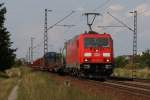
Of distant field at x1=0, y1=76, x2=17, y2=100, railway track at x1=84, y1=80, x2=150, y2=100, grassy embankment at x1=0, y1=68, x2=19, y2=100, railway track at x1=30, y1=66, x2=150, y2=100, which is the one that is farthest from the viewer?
grassy embankment at x1=0, y1=68, x2=19, y2=100

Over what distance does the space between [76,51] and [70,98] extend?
25517 millimetres

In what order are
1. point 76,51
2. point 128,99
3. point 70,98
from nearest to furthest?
point 70,98 < point 128,99 < point 76,51

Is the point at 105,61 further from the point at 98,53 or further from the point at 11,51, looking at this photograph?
the point at 11,51

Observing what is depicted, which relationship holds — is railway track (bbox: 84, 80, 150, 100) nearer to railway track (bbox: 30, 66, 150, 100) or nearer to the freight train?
railway track (bbox: 30, 66, 150, 100)

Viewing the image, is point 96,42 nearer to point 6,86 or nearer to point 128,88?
point 6,86

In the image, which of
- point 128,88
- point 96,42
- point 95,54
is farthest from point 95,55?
point 128,88

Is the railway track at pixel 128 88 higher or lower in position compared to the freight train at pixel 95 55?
lower

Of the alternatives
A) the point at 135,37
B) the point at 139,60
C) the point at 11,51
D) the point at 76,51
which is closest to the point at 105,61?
the point at 76,51

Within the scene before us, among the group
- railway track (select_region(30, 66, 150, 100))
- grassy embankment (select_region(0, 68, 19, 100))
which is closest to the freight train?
railway track (select_region(30, 66, 150, 100))

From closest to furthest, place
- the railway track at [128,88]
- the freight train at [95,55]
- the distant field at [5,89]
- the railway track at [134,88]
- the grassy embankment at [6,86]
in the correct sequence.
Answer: the railway track at [128,88] < the railway track at [134,88] < the distant field at [5,89] < the grassy embankment at [6,86] < the freight train at [95,55]

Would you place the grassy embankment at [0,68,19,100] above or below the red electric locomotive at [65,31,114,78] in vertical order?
below

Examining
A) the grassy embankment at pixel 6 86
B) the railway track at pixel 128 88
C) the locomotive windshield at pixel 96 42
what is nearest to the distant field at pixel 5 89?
the grassy embankment at pixel 6 86

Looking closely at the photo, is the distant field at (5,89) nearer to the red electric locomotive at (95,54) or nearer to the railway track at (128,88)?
the railway track at (128,88)

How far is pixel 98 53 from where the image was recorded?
42.4 m
